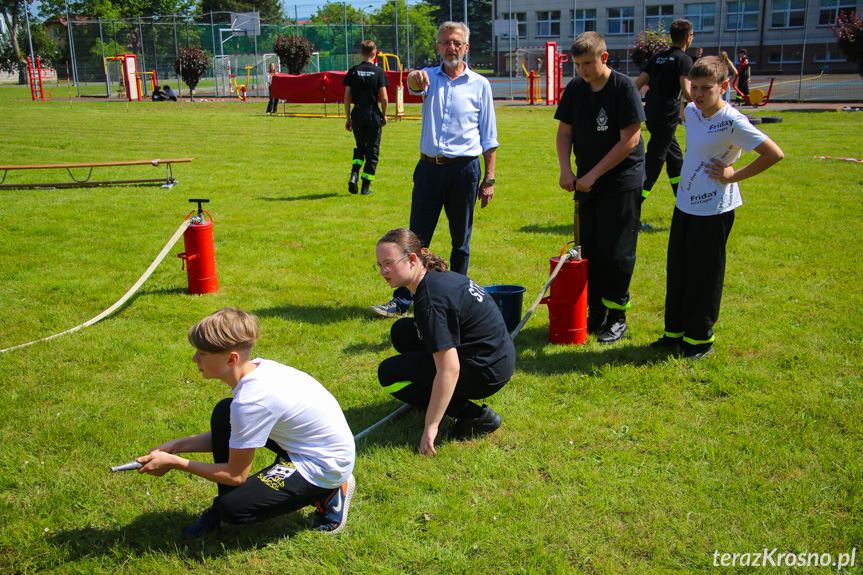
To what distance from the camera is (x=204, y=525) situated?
2.98 metres

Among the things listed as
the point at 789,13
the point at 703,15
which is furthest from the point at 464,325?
the point at 789,13

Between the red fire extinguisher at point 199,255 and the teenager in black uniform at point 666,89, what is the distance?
15.6ft

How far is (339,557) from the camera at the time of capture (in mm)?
2885

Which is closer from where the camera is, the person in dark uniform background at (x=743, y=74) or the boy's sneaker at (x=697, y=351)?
the boy's sneaker at (x=697, y=351)

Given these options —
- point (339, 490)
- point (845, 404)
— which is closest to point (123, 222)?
point (339, 490)

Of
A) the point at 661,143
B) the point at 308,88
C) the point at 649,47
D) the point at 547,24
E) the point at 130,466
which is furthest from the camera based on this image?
the point at 547,24

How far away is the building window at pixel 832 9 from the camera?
124 feet

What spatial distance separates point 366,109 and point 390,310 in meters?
5.67

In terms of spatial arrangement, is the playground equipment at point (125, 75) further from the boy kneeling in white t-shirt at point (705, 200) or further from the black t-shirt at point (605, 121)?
the boy kneeling in white t-shirt at point (705, 200)

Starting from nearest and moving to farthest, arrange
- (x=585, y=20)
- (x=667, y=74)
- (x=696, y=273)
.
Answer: (x=696, y=273) → (x=667, y=74) → (x=585, y=20)

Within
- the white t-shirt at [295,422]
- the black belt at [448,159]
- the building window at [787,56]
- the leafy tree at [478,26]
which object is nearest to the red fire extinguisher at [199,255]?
the black belt at [448,159]

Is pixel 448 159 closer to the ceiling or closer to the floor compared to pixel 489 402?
closer to the ceiling

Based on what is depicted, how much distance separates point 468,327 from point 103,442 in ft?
6.79

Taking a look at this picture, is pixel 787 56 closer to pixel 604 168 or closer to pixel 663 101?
pixel 663 101
